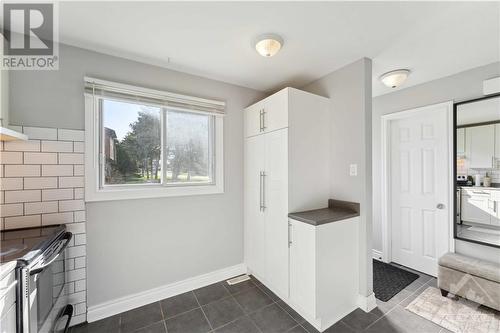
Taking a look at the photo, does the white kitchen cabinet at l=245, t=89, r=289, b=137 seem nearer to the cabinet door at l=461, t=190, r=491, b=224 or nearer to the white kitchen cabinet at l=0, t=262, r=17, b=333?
the white kitchen cabinet at l=0, t=262, r=17, b=333

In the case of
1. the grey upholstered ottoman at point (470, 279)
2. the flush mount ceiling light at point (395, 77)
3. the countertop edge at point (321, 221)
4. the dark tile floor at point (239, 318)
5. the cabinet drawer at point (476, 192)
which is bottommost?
the dark tile floor at point (239, 318)

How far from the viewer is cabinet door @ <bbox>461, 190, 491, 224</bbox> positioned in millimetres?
2115

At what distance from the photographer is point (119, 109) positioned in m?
2.04

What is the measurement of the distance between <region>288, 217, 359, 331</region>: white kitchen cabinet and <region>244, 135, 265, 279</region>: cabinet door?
507 millimetres

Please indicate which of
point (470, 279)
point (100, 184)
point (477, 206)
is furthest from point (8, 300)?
point (477, 206)

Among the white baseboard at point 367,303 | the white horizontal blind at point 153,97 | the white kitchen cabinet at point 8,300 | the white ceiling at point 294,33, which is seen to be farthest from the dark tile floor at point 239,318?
the white ceiling at point 294,33

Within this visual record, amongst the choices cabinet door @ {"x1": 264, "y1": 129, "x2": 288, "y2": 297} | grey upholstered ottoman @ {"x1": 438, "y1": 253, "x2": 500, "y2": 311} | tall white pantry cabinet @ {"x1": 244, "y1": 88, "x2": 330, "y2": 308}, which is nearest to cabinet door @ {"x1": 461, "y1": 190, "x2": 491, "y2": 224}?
grey upholstered ottoman @ {"x1": 438, "y1": 253, "x2": 500, "y2": 311}

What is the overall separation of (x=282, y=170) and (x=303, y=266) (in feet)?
2.98

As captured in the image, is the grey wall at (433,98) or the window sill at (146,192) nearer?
the window sill at (146,192)

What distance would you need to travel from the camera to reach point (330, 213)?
198cm

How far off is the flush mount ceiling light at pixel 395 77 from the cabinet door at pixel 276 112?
126cm

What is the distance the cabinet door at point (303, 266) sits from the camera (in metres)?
1.74

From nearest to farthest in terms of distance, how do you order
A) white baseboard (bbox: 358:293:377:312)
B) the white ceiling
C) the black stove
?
the black stove < the white ceiling < white baseboard (bbox: 358:293:377:312)

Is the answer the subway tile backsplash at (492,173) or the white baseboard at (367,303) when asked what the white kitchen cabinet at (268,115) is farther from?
the subway tile backsplash at (492,173)
